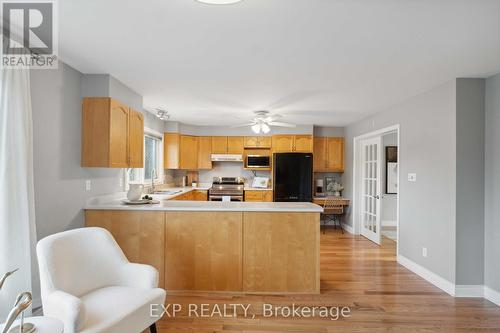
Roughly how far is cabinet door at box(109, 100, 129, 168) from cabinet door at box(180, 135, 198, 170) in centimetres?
304

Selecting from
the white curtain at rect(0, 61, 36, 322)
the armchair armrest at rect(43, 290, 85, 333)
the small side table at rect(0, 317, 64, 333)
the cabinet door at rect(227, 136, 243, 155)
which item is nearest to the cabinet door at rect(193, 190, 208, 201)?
the cabinet door at rect(227, 136, 243, 155)

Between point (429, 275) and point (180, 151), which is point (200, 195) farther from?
point (429, 275)

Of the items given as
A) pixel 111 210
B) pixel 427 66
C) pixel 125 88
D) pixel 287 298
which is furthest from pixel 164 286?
pixel 427 66

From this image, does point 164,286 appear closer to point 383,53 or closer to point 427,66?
point 383,53

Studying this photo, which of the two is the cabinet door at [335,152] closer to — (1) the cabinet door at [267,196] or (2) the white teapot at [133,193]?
(1) the cabinet door at [267,196]

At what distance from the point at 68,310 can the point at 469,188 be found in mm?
3788

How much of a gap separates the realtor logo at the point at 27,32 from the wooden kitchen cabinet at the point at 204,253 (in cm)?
192

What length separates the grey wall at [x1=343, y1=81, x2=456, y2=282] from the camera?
332 cm

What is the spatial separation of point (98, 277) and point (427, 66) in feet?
11.4

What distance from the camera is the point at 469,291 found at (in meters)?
3.20

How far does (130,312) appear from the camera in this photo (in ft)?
6.28

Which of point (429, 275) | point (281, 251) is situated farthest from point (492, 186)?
point (281, 251)

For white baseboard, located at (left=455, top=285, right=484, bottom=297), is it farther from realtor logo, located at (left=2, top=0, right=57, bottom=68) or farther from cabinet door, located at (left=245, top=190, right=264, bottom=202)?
realtor logo, located at (left=2, top=0, right=57, bottom=68)

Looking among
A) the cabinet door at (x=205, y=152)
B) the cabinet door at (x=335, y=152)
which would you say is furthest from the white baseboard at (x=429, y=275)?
the cabinet door at (x=205, y=152)
